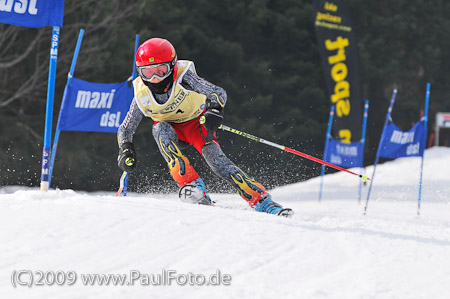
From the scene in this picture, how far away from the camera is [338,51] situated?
12.2 m

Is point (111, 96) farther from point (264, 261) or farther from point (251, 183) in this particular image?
point (264, 261)

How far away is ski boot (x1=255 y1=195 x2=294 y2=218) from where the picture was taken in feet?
16.0

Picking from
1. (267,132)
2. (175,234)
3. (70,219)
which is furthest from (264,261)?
(267,132)

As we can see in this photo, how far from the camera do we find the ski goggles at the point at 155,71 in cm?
486

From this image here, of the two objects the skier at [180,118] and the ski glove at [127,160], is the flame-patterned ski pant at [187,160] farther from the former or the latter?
the ski glove at [127,160]

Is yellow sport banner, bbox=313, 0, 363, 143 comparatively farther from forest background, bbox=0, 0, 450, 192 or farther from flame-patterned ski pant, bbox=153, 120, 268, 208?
flame-patterned ski pant, bbox=153, 120, 268, 208

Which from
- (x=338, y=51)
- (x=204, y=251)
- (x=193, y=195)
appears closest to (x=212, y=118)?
(x=193, y=195)

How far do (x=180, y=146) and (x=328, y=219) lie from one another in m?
1.45

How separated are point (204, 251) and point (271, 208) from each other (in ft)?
5.88

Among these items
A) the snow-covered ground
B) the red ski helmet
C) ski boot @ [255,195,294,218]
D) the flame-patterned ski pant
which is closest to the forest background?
the flame-patterned ski pant

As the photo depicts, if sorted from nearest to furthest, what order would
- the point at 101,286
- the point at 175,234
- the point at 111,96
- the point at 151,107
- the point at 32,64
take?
the point at 101,286, the point at 175,234, the point at 151,107, the point at 111,96, the point at 32,64

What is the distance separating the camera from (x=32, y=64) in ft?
45.3

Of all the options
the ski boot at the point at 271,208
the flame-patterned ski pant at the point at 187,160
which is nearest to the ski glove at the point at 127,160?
the flame-patterned ski pant at the point at 187,160

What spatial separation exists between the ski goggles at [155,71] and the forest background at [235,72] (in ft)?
16.5
